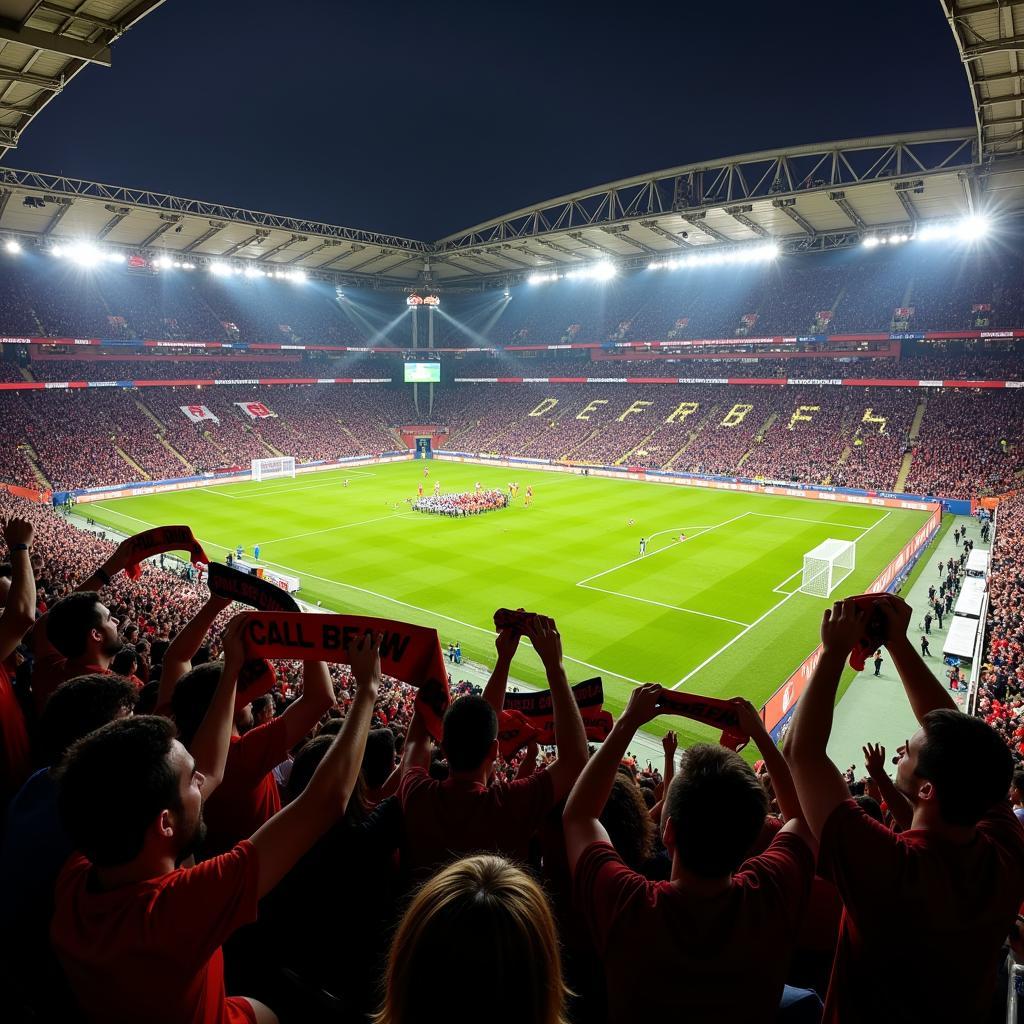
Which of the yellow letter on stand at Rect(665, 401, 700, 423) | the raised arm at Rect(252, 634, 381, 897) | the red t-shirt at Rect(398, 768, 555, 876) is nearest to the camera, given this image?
the raised arm at Rect(252, 634, 381, 897)

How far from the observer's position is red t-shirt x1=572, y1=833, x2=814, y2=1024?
223cm

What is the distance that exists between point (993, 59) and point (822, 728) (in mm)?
29869

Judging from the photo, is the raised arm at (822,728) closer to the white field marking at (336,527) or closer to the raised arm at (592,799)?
the raised arm at (592,799)

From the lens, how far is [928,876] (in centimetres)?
253

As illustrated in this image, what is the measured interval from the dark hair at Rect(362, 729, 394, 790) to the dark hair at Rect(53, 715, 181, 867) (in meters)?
2.63

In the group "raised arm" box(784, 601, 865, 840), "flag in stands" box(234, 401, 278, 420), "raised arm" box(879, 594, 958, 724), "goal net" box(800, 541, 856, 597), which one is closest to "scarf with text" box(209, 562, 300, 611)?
"raised arm" box(784, 601, 865, 840)

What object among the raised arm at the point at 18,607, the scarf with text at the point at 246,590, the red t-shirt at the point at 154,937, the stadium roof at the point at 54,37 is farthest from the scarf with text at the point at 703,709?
the stadium roof at the point at 54,37

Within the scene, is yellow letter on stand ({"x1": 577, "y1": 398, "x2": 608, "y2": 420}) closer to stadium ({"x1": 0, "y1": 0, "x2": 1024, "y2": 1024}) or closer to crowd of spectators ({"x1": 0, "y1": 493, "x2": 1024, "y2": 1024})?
stadium ({"x1": 0, "y1": 0, "x2": 1024, "y2": 1024})

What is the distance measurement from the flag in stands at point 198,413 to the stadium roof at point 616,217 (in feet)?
43.9

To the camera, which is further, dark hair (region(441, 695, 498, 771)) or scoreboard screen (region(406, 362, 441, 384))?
scoreboard screen (region(406, 362, 441, 384))

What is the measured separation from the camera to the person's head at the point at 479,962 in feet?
5.16

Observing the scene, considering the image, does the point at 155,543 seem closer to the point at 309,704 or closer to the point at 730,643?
Result: the point at 309,704

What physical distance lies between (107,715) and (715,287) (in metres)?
77.1

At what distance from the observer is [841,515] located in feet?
136
